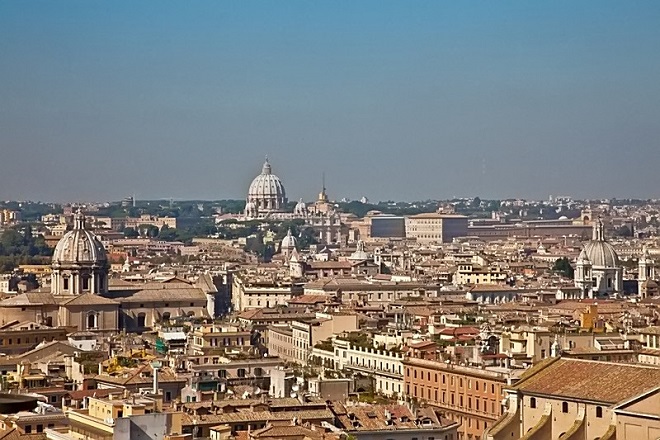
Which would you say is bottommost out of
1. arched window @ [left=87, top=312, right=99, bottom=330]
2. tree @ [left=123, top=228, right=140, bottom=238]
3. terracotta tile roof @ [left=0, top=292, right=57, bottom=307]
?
arched window @ [left=87, top=312, right=99, bottom=330]

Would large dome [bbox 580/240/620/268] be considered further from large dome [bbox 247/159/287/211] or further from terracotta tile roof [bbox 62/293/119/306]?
large dome [bbox 247/159/287/211]

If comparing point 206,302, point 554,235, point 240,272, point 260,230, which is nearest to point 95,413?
point 206,302

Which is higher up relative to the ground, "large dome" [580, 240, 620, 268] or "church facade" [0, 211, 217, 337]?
"large dome" [580, 240, 620, 268]

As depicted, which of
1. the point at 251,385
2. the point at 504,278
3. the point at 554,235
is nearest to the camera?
the point at 251,385

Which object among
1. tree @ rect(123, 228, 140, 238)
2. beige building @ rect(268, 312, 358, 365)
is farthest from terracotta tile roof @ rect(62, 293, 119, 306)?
tree @ rect(123, 228, 140, 238)

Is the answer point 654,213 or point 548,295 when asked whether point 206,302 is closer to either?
point 548,295

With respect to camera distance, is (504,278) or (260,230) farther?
(260,230)

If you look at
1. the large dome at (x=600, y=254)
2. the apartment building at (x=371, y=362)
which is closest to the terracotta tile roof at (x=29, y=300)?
the apartment building at (x=371, y=362)
